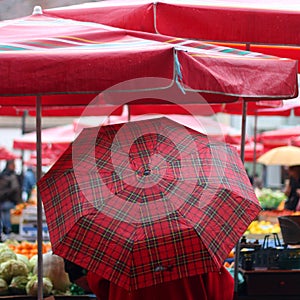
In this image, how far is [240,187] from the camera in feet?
11.9

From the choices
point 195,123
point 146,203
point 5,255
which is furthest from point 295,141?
point 146,203

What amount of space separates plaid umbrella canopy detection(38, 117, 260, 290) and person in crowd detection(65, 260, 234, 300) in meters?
0.36

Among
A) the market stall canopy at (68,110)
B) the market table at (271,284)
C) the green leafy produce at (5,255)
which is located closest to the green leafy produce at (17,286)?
the green leafy produce at (5,255)

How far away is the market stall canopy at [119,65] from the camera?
311 cm

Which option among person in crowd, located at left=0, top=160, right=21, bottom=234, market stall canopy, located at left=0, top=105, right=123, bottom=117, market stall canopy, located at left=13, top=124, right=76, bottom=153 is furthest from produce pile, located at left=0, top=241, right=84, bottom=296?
market stall canopy, located at left=13, top=124, right=76, bottom=153

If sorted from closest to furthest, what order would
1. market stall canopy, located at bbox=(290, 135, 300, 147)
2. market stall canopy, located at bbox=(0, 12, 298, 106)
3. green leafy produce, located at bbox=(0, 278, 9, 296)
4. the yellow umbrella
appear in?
market stall canopy, located at bbox=(0, 12, 298, 106), green leafy produce, located at bbox=(0, 278, 9, 296), market stall canopy, located at bbox=(290, 135, 300, 147), the yellow umbrella

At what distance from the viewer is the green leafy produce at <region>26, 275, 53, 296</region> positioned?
489 centimetres

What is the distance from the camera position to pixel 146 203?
3318mm

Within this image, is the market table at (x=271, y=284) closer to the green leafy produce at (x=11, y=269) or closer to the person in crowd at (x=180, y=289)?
the person in crowd at (x=180, y=289)

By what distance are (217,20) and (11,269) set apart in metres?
2.45

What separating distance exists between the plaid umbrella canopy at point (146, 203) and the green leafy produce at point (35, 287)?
1.51 meters

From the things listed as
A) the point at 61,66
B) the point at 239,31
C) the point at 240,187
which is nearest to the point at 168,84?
the point at 61,66

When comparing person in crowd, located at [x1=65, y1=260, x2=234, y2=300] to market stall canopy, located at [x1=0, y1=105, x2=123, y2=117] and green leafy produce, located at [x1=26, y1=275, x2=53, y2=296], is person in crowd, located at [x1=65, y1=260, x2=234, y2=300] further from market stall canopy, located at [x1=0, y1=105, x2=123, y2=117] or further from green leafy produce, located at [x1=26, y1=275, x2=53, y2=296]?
market stall canopy, located at [x1=0, y1=105, x2=123, y2=117]

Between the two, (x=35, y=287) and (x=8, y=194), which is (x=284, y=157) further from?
(x=35, y=287)
